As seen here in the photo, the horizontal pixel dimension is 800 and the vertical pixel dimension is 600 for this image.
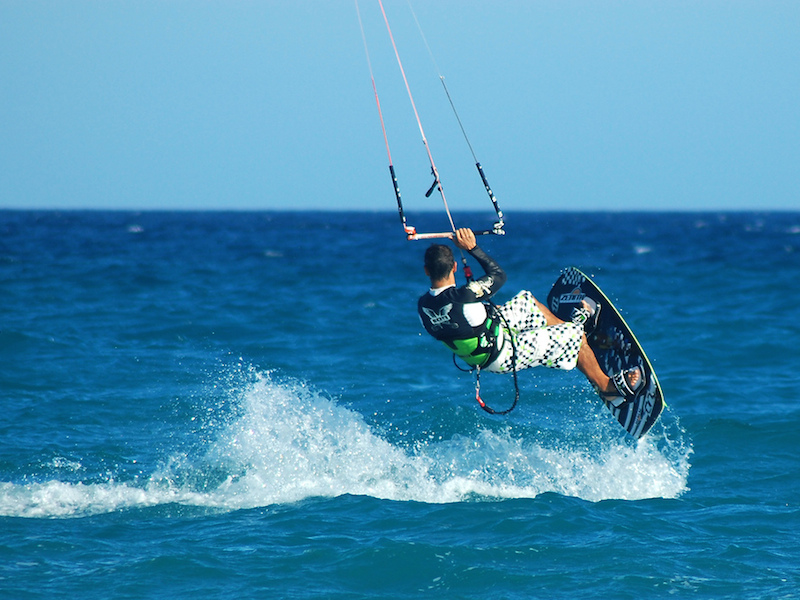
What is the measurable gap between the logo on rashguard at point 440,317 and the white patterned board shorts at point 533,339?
1.93 feet

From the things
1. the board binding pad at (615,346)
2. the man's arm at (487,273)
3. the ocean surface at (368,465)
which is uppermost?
the man's arm at (487,273)

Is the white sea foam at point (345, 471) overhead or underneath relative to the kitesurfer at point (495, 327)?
underneath

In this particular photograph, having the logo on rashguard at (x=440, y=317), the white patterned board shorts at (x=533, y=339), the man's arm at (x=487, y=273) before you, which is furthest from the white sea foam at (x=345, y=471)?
the man's arm at (x=487, y=273)

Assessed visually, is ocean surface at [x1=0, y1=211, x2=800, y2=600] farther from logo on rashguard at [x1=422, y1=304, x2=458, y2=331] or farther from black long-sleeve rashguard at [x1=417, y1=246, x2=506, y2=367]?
logo on rashguard at [x1=422, y1=304, x2=458, y2=331]

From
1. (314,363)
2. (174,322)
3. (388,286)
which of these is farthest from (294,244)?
(314,363)

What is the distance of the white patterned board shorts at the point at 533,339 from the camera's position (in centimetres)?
767

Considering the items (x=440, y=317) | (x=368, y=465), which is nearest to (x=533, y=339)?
(x=440, y=317)

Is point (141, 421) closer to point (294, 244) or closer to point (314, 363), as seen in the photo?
point (314, 363)

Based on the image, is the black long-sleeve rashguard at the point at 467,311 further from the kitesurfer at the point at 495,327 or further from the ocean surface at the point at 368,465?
the ocean surface at the point at 368,465

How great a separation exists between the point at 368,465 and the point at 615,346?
9.29 ft

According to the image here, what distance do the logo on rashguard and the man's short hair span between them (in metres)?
0.26

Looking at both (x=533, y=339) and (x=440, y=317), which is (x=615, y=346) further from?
(x=440, y=317)

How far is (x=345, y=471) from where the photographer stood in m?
9.09

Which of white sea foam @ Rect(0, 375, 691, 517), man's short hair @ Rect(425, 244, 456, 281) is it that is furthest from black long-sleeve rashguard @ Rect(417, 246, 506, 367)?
white sea foam @ Rect(0, 375, 691, 517)
